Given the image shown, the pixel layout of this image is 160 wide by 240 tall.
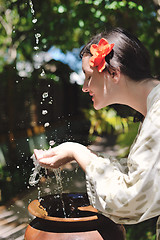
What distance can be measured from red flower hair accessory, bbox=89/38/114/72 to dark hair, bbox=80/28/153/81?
1.2 inches

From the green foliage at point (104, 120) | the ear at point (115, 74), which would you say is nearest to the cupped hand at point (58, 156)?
the ear at point (115, 74)

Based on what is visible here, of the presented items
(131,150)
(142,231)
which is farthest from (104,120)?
(131,150)

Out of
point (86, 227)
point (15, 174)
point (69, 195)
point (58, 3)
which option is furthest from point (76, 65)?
point (86, 227)

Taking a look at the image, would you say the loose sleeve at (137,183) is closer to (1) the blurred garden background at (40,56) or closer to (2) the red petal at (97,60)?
(2) the red petal at (97,60)

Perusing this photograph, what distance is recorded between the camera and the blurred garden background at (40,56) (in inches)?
168

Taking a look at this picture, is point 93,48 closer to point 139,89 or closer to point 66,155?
point 139,89

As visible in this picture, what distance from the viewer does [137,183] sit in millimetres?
1250

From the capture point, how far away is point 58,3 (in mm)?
4539

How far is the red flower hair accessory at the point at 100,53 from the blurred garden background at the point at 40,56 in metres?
2.00

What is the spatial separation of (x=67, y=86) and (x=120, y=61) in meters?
6.13

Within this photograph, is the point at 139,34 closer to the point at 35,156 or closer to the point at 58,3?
the point at 58,3

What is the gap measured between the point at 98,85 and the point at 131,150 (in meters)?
0.36

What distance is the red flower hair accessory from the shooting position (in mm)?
1471

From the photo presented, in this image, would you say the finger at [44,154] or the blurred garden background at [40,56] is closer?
the finger at [44,154]
